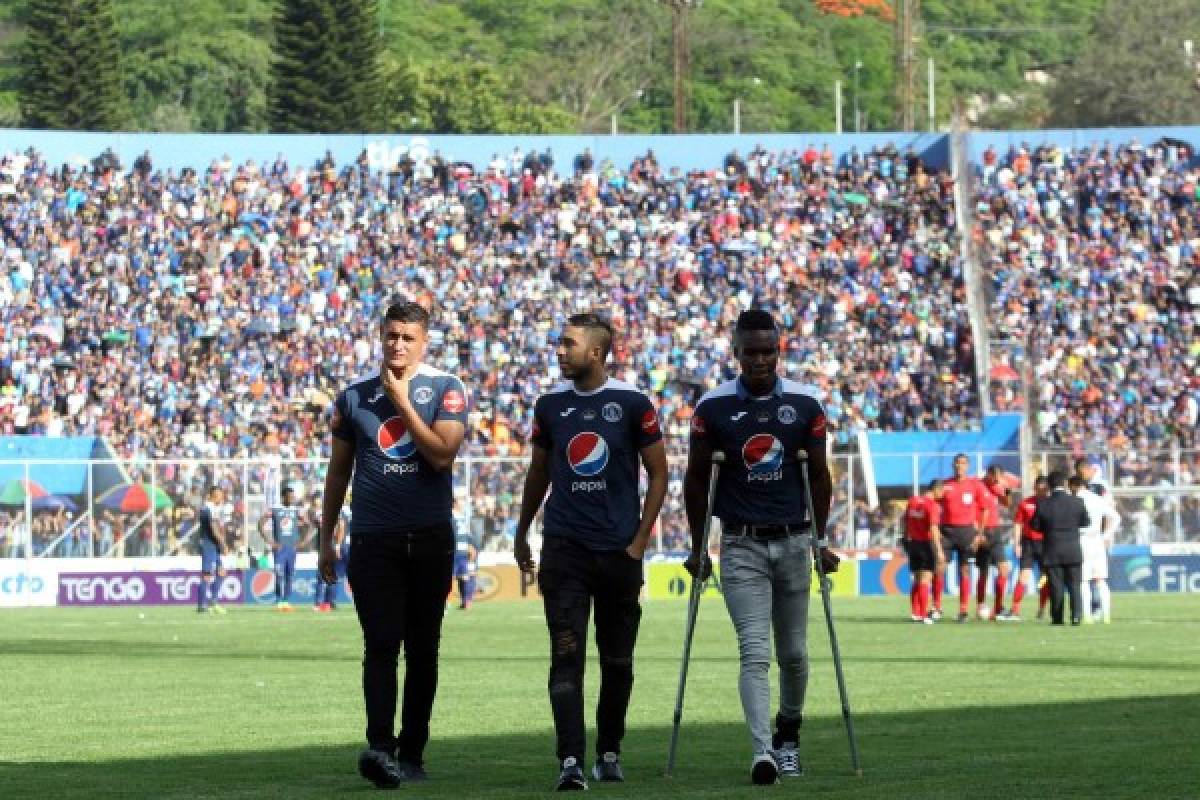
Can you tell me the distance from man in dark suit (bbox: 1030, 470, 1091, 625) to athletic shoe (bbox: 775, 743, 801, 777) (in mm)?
19556

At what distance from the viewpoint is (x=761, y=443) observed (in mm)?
12297

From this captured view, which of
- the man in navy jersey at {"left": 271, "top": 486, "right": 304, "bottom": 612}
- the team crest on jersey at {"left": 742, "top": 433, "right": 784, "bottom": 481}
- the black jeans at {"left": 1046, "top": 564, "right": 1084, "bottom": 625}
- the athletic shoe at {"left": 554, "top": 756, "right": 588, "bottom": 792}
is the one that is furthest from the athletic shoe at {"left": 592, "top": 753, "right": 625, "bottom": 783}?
the man in navy jersey at {"left": 271, "top": 486, "right": 304, "bottom": 612}

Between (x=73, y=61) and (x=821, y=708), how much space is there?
73.8 m

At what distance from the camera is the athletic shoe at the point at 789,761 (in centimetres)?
1246

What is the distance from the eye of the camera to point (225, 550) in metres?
43.0

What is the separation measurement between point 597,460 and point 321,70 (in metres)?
79.1

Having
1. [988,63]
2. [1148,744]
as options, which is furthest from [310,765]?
[988,63]

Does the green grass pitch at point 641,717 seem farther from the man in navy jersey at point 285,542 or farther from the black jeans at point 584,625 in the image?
the man in navy jersey at point 285,542

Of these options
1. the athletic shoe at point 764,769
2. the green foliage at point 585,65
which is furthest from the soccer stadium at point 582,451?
the green foliage at point 585,65

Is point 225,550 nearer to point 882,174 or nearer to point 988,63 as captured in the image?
point 882,174

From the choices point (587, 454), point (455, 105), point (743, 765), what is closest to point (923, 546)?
point (743, 765)

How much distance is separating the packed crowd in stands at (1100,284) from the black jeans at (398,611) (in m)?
36.7

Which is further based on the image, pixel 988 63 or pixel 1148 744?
pixel 988 63

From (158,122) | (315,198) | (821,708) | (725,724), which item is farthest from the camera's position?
(158,122)
